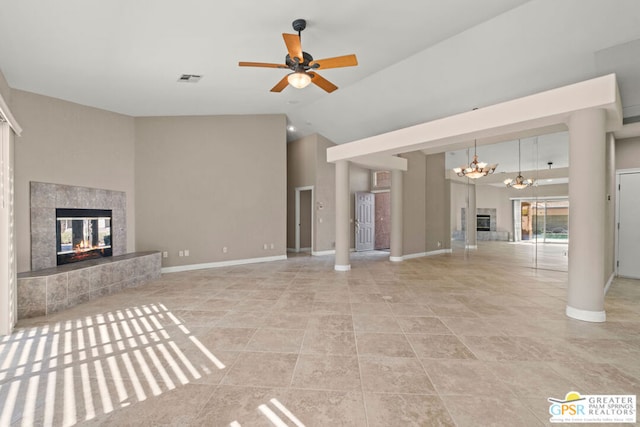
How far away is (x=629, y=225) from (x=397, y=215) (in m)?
4.39

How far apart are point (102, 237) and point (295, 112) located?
493cm

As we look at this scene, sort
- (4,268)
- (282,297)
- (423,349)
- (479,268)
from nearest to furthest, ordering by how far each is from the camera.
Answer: (423,349)
(4,268)
(282,297)
(479,268)

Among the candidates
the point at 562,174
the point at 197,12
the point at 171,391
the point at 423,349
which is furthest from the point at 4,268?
the point at 562,174

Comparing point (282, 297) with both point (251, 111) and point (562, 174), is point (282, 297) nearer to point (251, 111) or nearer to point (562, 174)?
point (251, 111)

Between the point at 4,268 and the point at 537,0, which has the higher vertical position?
the point at 537,0

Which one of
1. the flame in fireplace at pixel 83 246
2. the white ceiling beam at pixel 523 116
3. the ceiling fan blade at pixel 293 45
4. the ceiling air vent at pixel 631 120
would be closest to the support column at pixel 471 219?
the ceiling air vent at pixel 631 120

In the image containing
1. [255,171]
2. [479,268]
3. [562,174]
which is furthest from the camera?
[255,171]

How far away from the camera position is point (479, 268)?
6.52 meters

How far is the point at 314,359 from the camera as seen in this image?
249 centimetres

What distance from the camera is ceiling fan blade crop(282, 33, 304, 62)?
286cm

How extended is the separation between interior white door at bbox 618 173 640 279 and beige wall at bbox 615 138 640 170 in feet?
0.61

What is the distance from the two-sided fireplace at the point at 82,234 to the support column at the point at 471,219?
9.11 metres

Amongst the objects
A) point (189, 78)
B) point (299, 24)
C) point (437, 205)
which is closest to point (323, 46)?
point (299, 24)

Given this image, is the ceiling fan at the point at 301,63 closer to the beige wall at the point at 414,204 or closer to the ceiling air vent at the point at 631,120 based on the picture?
the ceiling air vent at the point at 631,120
